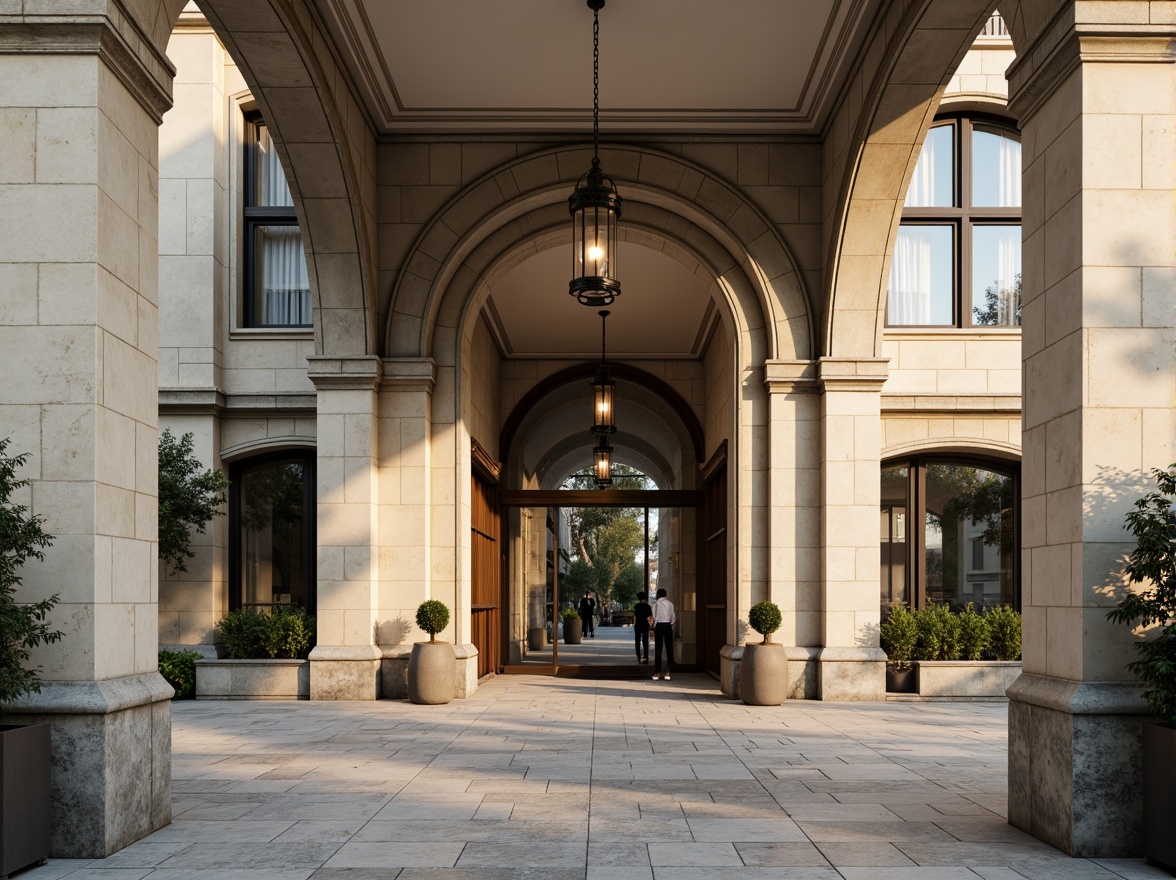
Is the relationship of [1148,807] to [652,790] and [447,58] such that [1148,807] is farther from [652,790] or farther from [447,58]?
[447,58]

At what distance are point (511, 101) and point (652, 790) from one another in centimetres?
870

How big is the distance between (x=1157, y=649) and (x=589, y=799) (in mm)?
3706

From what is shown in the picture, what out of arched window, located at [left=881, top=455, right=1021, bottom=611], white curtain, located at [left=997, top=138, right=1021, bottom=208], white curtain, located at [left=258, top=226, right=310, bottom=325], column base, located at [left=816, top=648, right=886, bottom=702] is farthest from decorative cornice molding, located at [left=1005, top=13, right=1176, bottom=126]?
white curtain, located at [left=258, top=226, right=310, bottom=325]

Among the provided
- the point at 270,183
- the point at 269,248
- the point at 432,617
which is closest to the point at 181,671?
the point at 432,617

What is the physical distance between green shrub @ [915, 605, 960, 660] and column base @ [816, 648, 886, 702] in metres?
1.17

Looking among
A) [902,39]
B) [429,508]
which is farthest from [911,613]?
[902,39]

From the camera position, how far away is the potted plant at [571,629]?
3619cm

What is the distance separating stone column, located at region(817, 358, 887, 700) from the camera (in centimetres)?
1384

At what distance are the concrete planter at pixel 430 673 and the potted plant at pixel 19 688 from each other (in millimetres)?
7716

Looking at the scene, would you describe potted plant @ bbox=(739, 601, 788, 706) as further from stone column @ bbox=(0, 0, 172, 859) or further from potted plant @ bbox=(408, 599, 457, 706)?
stone column @ bbox=(0, 0, 172, 859)

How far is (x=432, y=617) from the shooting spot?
538 inches

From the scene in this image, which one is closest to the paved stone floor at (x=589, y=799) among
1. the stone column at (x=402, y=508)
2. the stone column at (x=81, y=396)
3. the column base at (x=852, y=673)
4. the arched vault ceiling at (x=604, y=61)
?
the stone column at (x=81, y=396)

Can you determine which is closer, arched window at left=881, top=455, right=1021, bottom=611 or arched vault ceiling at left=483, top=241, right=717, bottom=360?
arched window at left=881, top=455, right=1021, bottom=611

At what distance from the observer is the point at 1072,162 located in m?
6.73
